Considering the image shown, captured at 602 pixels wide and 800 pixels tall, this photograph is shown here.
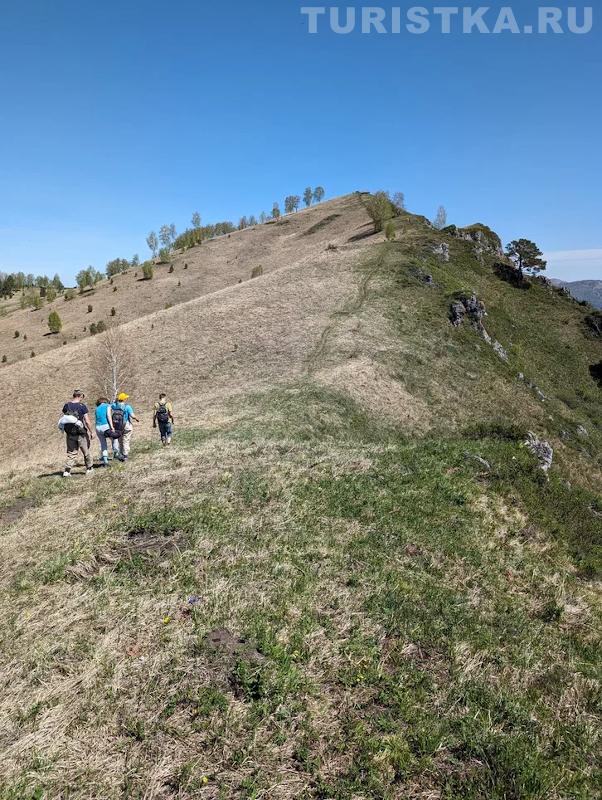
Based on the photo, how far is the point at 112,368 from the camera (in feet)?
129

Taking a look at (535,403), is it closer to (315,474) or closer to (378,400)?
(378,400)

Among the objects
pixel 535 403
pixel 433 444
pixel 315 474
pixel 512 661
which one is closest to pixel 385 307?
pixel 535 403

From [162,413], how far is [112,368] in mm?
23930

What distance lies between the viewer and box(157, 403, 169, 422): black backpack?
60.0 ft

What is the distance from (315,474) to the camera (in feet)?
47.5

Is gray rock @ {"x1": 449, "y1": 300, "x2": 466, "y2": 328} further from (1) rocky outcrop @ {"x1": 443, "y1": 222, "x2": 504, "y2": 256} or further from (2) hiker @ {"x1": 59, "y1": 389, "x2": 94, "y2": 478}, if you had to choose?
(2) hiker @ {"x1": 59, "y1": 389, "x2": 94, "y2": 478}

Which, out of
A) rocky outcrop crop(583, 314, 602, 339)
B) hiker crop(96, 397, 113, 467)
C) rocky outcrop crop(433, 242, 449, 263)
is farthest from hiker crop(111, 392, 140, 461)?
rocky outcrop crop(583, 314, 602, 339)

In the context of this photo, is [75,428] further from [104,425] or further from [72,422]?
[104,425]

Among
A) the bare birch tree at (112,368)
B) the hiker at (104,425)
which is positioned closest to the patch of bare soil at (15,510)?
the hiker at (104,425)

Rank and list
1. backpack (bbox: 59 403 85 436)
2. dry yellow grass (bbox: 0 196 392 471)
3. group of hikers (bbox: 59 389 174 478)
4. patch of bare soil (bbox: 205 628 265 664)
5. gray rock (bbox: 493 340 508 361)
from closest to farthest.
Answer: patch of bare soil (bbox: 205 628 265 664) → backpack (bbox: 59 403 85 436) → group of hikers (bbox: 59 389 174 478) → dry yellow grass (bbox: 0 196 392 471) → gray rock (bbox: 493 340 508 361)

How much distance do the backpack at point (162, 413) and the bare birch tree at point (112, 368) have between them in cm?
2061

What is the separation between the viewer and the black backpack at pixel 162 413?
60.0 ft

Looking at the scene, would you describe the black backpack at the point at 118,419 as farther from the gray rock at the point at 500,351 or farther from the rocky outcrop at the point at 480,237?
the rocky outcrop at the point at 480,237

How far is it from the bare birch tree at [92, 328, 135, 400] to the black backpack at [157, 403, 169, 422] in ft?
67.6
